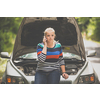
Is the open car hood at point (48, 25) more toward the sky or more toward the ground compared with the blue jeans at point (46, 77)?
more toward the sky

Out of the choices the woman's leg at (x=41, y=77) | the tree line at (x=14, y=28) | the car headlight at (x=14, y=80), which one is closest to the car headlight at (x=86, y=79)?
the woman's leg at (x=41, y=77)

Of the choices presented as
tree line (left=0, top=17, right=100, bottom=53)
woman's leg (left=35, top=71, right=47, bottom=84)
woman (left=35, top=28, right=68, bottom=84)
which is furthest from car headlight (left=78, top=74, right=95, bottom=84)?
tree line (left=0, top=17, right=100, bottom=53)

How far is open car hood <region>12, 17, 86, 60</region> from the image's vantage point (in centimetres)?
413

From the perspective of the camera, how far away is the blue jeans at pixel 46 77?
2.71 m

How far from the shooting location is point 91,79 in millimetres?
3145

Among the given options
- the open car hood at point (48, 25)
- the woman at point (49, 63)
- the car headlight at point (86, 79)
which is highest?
the open car hood at point (48, 25)

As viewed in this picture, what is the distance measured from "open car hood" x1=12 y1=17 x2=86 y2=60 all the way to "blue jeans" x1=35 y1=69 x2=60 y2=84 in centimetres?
138

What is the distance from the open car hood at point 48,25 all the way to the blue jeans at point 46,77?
4.52 feet

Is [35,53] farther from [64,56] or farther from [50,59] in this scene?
[50,59]

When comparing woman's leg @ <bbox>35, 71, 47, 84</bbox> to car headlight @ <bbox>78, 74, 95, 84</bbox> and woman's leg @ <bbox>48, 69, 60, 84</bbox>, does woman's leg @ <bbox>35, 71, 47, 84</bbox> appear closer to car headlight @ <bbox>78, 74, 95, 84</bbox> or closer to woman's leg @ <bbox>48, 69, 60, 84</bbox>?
woman's leg @ <bbox>48, 69, 60, 84</bbox>

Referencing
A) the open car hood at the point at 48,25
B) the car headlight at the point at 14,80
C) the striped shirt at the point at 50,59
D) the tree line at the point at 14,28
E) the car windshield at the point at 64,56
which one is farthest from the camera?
the tree line at the point at 14,28

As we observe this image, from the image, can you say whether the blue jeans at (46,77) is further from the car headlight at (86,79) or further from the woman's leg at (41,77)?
the car headlight at (86,79)

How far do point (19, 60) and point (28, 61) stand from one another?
0.64ft

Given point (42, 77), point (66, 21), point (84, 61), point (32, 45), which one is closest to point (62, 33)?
point (66, 21)
